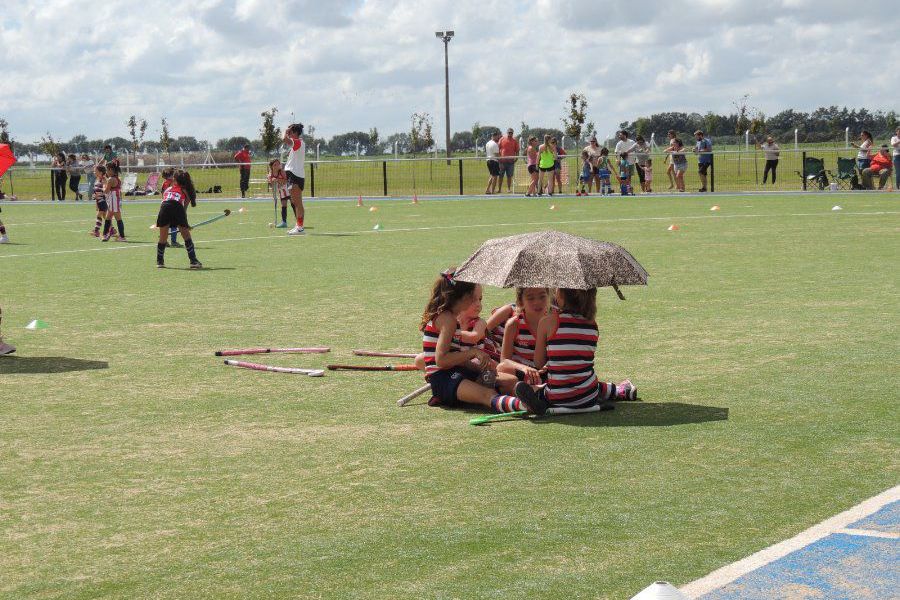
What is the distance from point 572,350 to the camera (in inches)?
315

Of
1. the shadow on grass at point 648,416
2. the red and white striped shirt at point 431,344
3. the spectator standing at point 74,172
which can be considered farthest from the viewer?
the spectator standing at point 74,172

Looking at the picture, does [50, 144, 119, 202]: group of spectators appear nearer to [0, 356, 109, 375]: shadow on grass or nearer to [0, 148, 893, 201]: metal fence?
[0, 148, 893, 201]: metal fence

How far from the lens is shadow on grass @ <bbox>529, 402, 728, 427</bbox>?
7734mm

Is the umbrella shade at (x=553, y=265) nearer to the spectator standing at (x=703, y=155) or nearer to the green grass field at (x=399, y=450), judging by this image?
the green grass field at (x=399, y=450)

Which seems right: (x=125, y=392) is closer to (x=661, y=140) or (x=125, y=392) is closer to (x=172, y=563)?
(x=172, y=563)

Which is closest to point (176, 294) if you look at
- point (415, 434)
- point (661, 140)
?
point (415, 434)

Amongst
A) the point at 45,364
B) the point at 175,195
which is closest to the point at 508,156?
the point at 175,195

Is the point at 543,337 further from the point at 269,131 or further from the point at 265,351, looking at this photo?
the point at 269,131

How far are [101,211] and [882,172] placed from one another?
24504mm

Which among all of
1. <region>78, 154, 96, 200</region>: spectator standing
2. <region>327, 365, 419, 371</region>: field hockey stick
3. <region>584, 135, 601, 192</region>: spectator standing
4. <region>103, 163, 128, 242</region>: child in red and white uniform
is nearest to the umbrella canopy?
<region>327, 365, 419, 371</region>: field hockey stick

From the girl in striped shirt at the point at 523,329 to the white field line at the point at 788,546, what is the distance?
3144 millimetres

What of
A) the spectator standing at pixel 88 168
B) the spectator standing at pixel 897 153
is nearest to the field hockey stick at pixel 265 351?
the spectator standing at pixel 897 153

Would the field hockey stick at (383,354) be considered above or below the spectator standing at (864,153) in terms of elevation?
below

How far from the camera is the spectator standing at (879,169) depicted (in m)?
37.6
